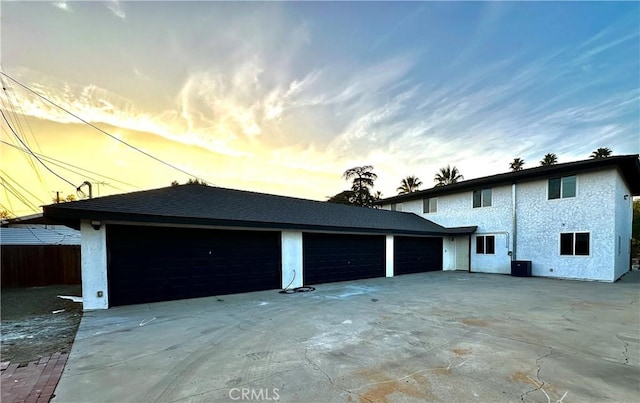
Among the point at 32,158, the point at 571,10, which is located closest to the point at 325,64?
the point at 571,10

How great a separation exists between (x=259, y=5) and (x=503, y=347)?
10.9 metres

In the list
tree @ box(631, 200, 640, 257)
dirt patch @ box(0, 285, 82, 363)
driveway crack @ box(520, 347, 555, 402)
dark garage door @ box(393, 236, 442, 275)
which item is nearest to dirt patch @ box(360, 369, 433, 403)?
driveway crack @ box(520, 347, 555, 402)

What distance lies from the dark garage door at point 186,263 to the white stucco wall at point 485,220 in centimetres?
1258

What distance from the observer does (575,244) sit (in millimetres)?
12562

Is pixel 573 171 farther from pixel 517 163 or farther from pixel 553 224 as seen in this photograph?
pixel 517 163

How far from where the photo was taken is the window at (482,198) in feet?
52.4

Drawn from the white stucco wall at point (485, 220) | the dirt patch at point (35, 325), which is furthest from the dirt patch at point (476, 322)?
the white stucco wall at point (485, 220)

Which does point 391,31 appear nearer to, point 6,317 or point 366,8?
point 366,8

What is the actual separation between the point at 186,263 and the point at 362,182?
25.4 m

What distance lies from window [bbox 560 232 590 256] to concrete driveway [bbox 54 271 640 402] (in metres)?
5.56

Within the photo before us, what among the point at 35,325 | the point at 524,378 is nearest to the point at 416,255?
the point at 524,378

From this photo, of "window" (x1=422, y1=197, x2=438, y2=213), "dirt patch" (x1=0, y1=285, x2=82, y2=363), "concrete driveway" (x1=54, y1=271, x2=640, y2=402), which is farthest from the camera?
"window" (x1=422, y1=197, x2=438, y2=213)

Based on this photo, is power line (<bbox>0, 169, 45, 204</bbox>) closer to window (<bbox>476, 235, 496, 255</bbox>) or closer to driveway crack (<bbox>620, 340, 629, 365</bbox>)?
driveway crack (<bbox>620, 340, 629, 365</bbox>)

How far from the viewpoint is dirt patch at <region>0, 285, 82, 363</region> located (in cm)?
431
